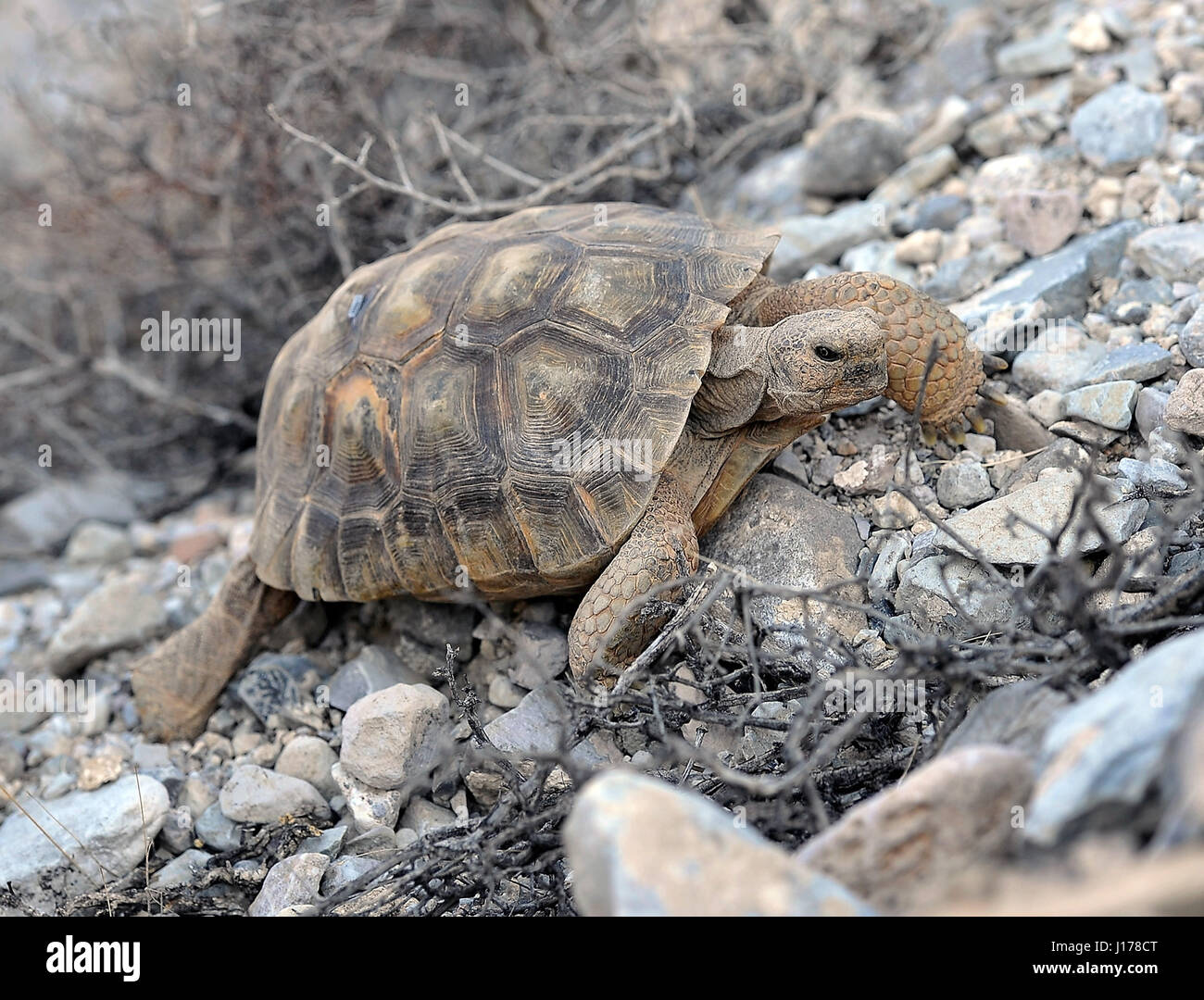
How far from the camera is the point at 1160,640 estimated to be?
2.26 m

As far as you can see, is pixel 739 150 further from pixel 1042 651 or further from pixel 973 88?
pixel 1042 651

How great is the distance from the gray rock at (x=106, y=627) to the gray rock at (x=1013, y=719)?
340 centimetres

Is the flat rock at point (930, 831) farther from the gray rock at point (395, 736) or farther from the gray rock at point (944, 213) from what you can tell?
the gray rock at point (944, 213)

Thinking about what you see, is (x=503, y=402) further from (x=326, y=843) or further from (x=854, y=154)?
(x=854, y=154)

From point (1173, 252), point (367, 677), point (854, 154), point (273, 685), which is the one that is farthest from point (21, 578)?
point (1173, 252)

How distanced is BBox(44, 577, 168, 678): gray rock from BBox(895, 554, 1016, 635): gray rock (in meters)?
3.11

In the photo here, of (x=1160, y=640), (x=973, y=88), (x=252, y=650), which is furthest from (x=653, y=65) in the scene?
(x=1160, y=640)

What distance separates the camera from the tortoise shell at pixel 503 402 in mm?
2967

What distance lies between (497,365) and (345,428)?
0.65 metres

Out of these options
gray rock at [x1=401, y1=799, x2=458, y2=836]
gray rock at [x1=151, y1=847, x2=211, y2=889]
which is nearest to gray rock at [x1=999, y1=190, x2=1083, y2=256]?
gray rock at [x1=401, y1=799, x2=458, y2=836]

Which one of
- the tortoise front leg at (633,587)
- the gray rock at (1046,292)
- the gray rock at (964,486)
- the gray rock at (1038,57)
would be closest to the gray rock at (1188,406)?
the gray rock at (964,486)

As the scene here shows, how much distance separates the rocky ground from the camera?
151cm

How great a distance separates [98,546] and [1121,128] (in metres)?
5.07

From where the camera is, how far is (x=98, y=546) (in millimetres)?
5250
